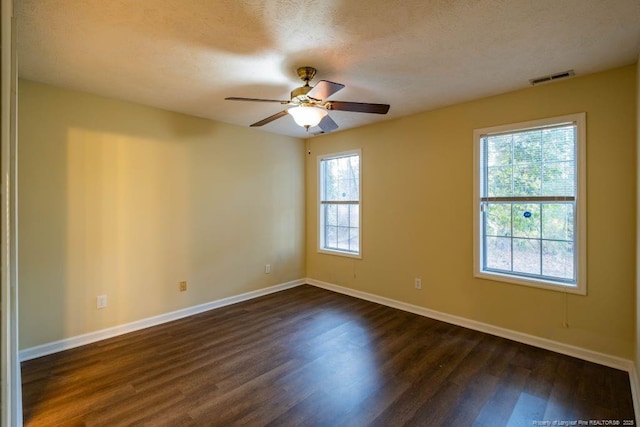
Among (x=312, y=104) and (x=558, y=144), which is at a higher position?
(x=312, y=104)

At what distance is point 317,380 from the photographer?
7.91ft

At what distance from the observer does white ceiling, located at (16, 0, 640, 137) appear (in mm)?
1805

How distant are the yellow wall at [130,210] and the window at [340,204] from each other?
77 cm

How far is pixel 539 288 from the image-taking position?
2.94 meters

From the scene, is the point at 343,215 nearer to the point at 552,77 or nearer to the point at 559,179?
the point at 559,179

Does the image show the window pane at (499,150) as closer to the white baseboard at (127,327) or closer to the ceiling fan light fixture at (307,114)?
the ceiling fan light fixture at (307,114)

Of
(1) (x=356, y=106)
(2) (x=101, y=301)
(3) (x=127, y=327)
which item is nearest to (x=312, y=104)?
(1) (x=356, y=106)

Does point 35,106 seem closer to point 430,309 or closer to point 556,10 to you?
point 556,10

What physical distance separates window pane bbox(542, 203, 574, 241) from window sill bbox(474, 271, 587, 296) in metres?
0.42

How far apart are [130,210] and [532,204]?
4.08m

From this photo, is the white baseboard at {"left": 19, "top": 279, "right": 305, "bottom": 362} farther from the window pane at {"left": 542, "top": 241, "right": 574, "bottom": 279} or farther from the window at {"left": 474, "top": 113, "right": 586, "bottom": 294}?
the window pane at {"left": 542, "top": 241, "right": 574, "bottom": 279}

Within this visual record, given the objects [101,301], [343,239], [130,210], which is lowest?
[101,301]

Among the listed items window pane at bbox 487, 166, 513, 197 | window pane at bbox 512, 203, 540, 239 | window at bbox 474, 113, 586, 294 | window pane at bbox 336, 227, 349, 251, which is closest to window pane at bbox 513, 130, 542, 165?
window at bbox 474, 113, 586, 294

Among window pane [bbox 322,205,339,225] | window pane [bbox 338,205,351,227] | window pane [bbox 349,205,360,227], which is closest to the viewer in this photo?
window pane [bbox 349,205,360,227]
